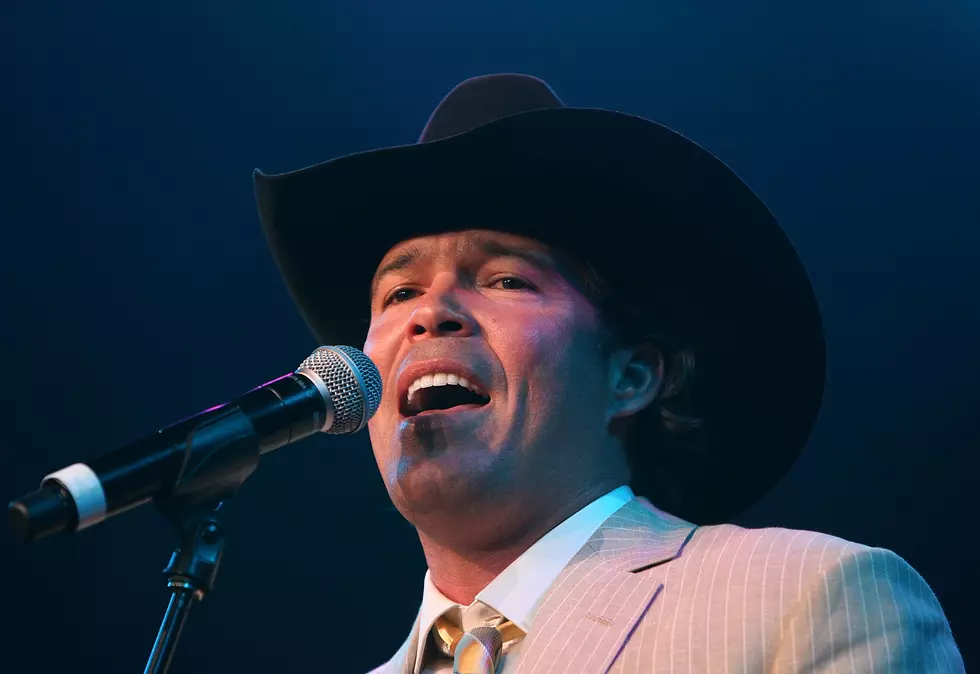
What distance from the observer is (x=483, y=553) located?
2.12 m

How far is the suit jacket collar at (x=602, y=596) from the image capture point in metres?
1.71

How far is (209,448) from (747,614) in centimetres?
90

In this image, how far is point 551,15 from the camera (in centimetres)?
353

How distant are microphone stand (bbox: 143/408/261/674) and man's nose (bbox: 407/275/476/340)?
2.38 ft

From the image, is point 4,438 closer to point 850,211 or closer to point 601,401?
point 601,401

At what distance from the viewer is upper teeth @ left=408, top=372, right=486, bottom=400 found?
6.81ft

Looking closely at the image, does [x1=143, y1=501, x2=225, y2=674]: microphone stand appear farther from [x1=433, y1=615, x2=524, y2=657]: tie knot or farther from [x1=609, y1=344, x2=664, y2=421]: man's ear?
[x1=609, y1=344, x2=664, y2=421]: man's ear

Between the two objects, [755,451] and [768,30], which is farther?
[768,30]

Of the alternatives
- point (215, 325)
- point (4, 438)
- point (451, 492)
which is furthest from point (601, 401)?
point (4, 438)

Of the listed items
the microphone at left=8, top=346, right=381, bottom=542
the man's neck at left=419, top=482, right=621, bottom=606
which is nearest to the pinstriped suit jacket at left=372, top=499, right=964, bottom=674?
the man's neck at left=419, top=482, right=621, bottom=606

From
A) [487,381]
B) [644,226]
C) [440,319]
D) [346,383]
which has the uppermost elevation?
[644,226]

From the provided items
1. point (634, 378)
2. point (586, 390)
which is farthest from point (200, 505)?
point (634, 378)

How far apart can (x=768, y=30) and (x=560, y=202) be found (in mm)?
1438

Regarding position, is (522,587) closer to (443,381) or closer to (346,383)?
(443,381)
